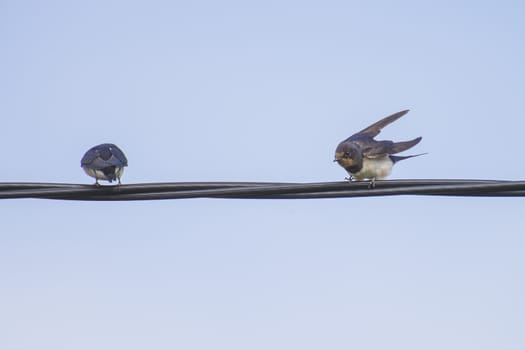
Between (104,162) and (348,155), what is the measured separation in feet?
5.86

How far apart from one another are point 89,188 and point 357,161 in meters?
2.96

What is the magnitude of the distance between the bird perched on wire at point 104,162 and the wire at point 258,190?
1.87m

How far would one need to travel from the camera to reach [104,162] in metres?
6.19

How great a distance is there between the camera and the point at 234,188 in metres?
4.18

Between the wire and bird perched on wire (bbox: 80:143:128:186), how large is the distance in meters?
1.87

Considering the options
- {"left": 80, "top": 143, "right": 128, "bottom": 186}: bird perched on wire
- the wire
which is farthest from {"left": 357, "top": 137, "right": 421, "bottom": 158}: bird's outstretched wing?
the wire

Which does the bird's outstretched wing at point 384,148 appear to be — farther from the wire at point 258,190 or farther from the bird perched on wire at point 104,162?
the wire at point 258,190

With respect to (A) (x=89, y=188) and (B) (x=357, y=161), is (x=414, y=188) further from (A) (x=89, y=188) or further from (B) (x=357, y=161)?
(B) (x=357, y=161)

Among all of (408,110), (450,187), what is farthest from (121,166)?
(450,187)

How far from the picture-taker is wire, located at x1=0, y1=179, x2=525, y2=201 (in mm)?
4160

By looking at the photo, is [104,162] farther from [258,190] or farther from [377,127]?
[377,127]

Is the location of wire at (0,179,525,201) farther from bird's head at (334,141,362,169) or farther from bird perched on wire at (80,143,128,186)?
bird's head at (334,141,362,169)

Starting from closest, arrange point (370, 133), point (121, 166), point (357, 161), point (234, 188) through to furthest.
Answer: point (234, 188) → point (121, 166) → point (357, 161) → point (370, 133)

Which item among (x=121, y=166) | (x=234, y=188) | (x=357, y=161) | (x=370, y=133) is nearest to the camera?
(x=234, y=188)
